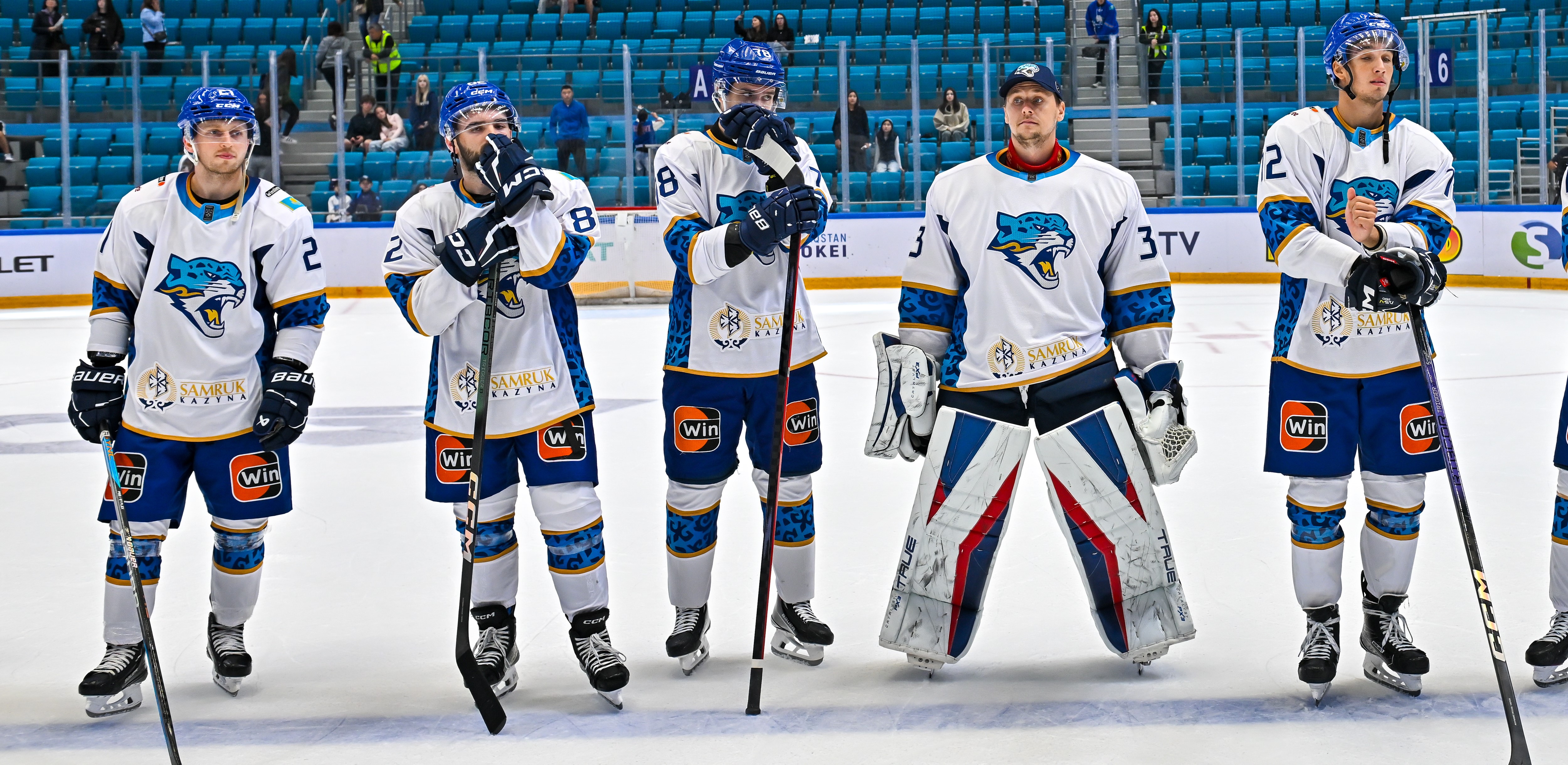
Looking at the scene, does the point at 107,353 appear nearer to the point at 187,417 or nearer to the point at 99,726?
the point at 187,417

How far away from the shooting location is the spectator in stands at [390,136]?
39.6ft

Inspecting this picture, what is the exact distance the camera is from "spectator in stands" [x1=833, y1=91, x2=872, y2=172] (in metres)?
12.1

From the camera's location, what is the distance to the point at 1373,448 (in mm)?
2973

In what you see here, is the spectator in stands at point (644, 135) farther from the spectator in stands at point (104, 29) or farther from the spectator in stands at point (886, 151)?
the spectator in stands at point (104, 29)

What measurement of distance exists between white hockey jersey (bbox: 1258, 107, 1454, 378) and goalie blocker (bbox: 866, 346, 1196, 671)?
30 cm

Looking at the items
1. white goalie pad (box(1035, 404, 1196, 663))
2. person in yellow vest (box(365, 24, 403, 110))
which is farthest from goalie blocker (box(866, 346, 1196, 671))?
person in yellow vest (box(365, 24, 403, 110))

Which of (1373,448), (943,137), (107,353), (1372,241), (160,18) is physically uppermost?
(160,18)

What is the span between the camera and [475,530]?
2.93 m

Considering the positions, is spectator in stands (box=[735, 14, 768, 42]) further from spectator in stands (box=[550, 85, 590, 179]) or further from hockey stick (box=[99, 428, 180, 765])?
hockey stick (box=[99, 428, 180, 765])

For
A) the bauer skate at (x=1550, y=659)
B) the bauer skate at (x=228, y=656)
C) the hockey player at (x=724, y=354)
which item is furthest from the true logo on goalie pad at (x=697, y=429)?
the bauer skate at (x=1550, y=659)

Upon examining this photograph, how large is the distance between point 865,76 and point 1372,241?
32.3 ft

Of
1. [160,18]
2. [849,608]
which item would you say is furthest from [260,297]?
[160,18]

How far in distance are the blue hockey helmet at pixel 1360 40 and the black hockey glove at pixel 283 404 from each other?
2.13 m

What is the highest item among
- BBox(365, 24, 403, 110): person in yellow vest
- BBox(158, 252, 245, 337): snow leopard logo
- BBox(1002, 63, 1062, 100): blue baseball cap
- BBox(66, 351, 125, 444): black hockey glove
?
BBox(365, 24, 403, 110): person in yellow vest
